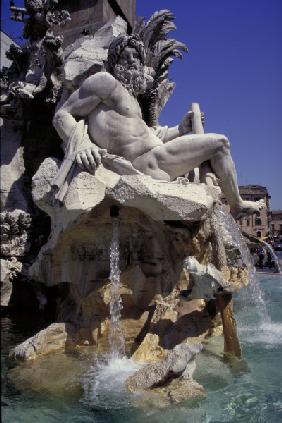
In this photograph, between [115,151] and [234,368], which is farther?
[115,151]

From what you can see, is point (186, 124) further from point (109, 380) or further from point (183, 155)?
point (109, 380)

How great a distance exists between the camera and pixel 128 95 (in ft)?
15.2

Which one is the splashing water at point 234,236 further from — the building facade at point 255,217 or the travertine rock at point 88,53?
the building facade at point 255,217

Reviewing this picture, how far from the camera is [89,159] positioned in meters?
4.13

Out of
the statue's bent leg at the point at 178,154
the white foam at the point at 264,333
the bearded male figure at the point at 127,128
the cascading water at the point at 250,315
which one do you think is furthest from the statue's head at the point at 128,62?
the white foam at the point at 264,333

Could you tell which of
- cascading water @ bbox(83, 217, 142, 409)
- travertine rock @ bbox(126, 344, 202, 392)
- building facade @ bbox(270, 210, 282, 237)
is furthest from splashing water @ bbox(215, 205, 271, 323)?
building facade @ bbox(270, 210, 282, 237)

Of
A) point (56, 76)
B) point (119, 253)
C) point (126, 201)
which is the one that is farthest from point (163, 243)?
point (56, 76)

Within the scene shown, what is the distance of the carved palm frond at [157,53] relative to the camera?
6379mm

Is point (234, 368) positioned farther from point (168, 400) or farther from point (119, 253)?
point (119, 253)

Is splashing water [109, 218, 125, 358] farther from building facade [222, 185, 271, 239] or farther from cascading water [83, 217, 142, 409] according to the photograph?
building facade [222, 185, 271, 239]

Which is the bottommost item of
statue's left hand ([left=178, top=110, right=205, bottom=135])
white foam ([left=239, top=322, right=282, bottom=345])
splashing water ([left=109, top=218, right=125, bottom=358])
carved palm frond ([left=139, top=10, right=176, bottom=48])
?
white foam ([left=239, top=322, right=282, bottom=345])

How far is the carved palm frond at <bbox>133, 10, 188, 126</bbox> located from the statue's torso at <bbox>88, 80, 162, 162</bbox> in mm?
1762

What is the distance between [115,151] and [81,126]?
44 cm

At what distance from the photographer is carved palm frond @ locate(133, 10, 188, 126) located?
6.38m
